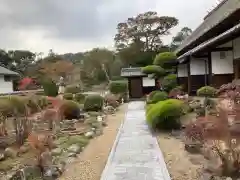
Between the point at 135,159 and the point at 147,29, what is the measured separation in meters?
35.4

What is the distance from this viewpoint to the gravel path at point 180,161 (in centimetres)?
608

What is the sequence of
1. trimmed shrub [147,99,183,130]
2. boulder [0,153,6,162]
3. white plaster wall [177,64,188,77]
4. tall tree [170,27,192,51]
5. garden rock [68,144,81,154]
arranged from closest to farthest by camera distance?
1. boulder [0,153,6,162]
2. garden rock [68,144,81,154]
3. trimmed shrub [147,99,183,130]
4. white plaster wall [177,64,188,77]
5. tall tree [170,27,192,51]

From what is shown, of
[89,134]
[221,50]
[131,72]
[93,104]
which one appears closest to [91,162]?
[89,134]

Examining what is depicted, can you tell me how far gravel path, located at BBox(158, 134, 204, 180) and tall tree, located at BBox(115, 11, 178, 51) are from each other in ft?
107

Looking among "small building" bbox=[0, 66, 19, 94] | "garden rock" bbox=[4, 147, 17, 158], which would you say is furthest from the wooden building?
"small building" bbox=[0, 66, 19, 94]

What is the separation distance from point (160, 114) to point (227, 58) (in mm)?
4057

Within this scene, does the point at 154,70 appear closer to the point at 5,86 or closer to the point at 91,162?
the point at 91,162

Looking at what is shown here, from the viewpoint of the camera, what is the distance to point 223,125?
505 centimetres

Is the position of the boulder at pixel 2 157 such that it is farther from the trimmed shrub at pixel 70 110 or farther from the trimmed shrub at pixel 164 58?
the trimmed shrub at pixel 164 58

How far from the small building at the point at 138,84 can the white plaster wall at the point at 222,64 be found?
16.0 m

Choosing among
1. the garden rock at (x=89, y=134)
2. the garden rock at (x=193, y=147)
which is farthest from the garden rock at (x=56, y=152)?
the garden rock at (x=193, y=147)

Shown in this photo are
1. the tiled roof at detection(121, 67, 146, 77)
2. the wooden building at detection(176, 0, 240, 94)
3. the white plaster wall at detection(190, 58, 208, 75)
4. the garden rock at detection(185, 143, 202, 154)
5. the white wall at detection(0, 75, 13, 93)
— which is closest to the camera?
the garden rock at detection(185, 143, 202, 154)

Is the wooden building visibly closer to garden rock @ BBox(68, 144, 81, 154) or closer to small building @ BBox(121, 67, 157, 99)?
garden rock @ BBox(68, 144, 81, 154)

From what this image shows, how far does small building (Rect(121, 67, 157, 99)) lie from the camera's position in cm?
2930
